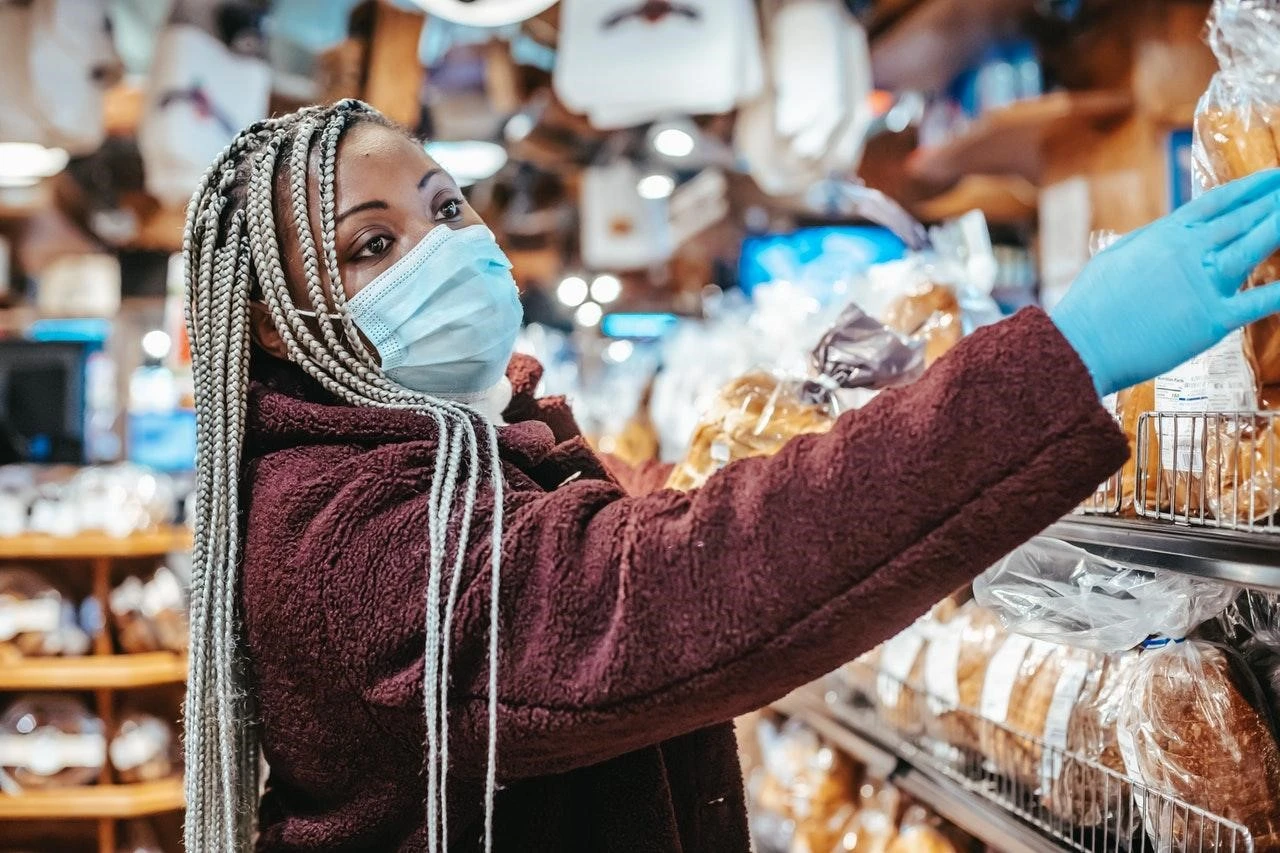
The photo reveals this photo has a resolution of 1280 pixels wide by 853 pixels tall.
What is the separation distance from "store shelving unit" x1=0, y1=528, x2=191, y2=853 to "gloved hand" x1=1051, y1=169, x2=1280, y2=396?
2.49 m

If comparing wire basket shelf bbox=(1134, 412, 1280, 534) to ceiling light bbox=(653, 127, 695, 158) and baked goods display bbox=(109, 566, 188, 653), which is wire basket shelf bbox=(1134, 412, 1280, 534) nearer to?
baked goods display bbox=(109, 566, 188, 653)

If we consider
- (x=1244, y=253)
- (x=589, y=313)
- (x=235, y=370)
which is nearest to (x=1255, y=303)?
(x=1244, y=253)

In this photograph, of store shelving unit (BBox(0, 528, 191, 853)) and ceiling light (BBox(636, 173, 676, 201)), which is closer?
store shelving unit (BBox(0, 528, 191, 853))

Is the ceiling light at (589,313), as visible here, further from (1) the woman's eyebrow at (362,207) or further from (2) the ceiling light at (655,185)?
(1) the woman's eyebrow at (362,207)

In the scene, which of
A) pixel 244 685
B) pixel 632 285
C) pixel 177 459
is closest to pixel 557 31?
pixel 177 459

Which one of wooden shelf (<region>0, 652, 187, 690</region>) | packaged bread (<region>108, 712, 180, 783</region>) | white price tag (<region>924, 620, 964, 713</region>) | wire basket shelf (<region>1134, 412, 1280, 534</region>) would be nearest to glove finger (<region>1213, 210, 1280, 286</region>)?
wire basket shelf (<region>1134, 412, 1280, 534</region>)

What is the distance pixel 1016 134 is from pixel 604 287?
4.20 meters

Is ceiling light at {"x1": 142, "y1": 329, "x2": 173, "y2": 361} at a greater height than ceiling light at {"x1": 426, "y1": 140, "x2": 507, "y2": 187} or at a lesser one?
lesser

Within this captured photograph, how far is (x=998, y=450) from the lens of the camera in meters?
0.70

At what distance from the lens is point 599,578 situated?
0.80 m

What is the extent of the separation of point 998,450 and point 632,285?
7318mm

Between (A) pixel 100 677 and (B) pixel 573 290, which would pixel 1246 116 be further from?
(B) pixel 573 290

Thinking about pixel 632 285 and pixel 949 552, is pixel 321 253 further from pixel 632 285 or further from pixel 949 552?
pixel 632 285

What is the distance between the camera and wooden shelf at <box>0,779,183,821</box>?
264 centimetres
